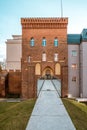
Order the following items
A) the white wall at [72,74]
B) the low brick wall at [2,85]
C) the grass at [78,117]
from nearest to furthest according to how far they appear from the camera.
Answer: the grass at [78,117]
the white wall at [72,74]
the low brick wall at [2,85]

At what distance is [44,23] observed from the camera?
2875 centimetres

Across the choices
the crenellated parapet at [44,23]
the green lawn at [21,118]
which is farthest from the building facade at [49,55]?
the green lawn at [21,118]

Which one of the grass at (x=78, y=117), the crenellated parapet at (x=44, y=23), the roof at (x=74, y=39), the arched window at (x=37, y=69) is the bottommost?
the grass at (x=78, y=117)

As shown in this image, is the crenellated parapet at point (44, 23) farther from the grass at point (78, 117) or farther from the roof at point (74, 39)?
the grass at point (78, 117)

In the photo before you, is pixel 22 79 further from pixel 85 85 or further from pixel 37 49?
pixel 85 85

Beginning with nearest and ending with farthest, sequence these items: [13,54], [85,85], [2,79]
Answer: [85,85] → [2,79] → [13,54]

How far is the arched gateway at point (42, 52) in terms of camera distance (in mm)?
28855

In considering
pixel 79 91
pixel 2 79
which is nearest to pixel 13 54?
pixel 2 79

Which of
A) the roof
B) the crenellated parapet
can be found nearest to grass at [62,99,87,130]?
the roof

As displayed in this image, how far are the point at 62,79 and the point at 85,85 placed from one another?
3148 mm

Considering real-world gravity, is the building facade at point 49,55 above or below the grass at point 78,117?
above

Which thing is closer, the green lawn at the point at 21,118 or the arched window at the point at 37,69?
the green lawn at the point at 21,118

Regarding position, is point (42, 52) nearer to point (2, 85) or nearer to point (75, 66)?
point (75, 66)

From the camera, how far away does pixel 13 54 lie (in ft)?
123
